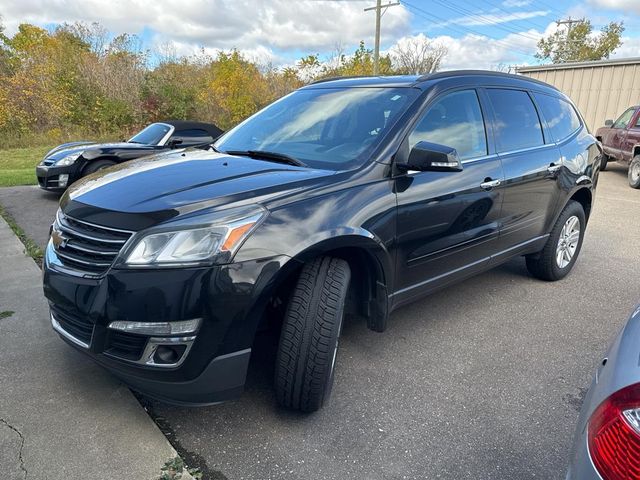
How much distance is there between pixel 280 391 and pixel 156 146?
6291mm

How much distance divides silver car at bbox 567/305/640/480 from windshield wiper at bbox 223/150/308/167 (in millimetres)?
1872

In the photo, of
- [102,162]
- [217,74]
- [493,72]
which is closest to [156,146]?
[102,162]

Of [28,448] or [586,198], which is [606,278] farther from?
[28,448]

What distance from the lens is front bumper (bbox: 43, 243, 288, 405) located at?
2000mm

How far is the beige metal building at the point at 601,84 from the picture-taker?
14680mm

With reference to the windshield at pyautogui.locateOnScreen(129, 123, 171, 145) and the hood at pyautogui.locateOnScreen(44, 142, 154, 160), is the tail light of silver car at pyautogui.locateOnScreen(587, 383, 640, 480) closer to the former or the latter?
the hood at pyautogui.locateOnScreen(44, 142, 154, 160)

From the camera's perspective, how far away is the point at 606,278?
15.7 ft

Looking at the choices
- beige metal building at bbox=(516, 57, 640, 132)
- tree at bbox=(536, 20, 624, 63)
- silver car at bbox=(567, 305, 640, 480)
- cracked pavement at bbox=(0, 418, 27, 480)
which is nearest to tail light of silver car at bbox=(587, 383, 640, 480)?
silver car at bbox=(567, 305, 640, 480)

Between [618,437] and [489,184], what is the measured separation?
242 centimetres

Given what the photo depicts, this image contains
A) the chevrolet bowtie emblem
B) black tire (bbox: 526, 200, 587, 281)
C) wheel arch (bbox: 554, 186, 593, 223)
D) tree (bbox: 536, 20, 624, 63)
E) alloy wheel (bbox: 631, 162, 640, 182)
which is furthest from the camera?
tree (bbox: 536, 20, 624, 63)

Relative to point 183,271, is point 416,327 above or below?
below

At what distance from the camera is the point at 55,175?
7375 millimetres

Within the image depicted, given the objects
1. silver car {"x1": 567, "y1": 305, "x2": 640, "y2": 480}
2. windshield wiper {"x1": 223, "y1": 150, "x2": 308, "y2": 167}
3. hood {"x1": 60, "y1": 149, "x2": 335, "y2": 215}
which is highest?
windshield wiper {"x1": 223, "y1": 150, "x2": 308, "y2": 167}

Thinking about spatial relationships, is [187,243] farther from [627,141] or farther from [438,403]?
[627,141]
